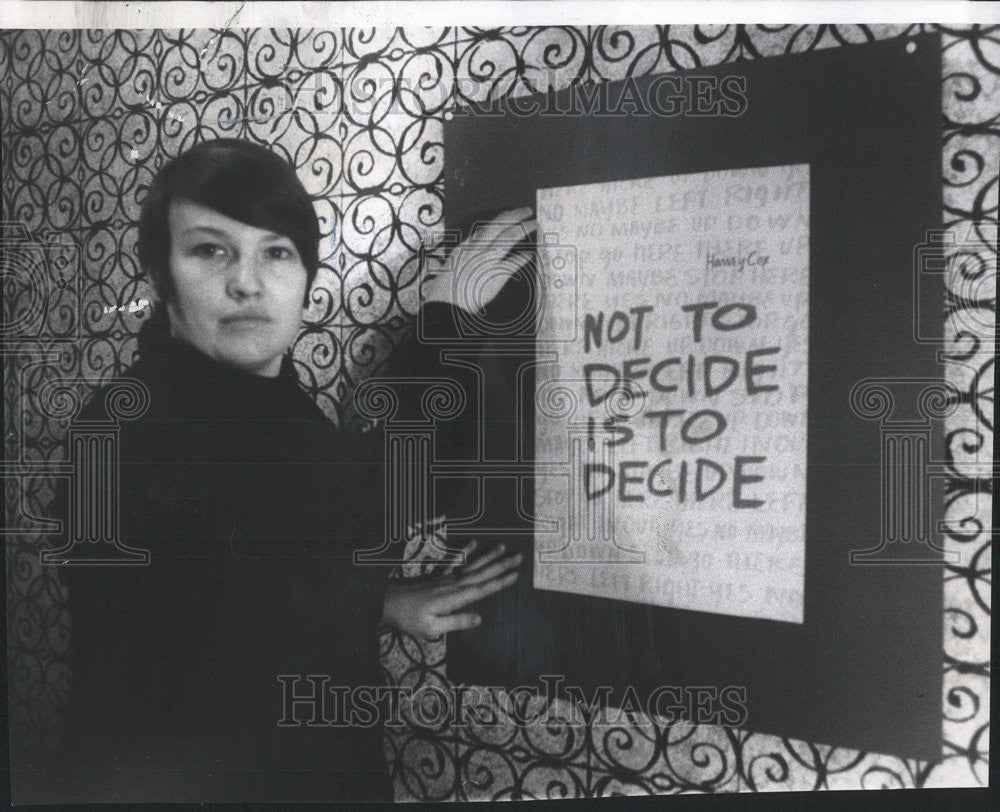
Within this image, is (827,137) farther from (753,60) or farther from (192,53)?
(192,53)

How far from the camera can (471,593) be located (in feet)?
7.99

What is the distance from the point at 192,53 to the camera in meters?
2.43

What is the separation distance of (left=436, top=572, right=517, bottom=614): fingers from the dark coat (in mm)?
162

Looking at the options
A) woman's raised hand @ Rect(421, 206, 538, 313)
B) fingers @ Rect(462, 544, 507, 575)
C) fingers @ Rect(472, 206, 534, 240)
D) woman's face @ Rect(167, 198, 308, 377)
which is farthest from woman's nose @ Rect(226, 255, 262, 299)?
fingers @ Rect(462, 544, 507, 575)

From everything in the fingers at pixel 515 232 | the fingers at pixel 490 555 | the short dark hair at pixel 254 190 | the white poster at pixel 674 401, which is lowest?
the fingers at pixel 490 555

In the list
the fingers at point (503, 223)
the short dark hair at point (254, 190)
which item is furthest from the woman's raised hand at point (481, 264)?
the short dark hair at point (254, 190)

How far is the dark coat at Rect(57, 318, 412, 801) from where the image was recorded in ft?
7.97

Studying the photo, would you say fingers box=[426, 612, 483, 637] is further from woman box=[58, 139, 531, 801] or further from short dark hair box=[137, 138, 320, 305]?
short dark hair box=[137, 138, 320, 305]

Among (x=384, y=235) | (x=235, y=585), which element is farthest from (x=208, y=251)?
(x=235, y=585)

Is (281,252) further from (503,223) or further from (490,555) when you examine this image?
(490,555)

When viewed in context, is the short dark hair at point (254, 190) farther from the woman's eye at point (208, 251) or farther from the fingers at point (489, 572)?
the fingers at point (489, 572)

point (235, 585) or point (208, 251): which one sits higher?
point (208, 251)

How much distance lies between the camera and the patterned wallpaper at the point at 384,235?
7.86ft

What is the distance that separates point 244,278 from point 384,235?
343 millimetres
